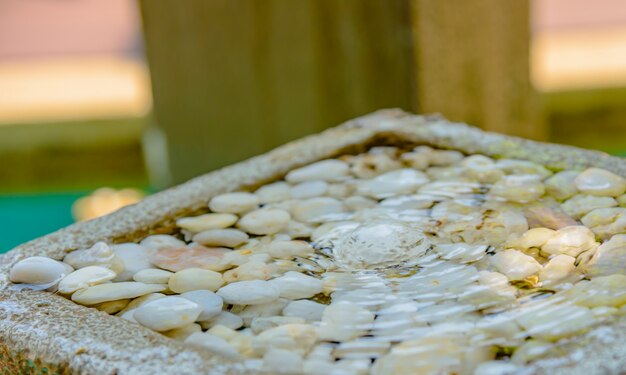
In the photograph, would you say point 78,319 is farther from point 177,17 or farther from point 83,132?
point 83,132

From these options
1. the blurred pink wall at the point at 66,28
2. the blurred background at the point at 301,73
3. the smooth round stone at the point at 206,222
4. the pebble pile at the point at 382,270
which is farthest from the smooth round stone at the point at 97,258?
the blurred pink wall at the point at 66,28

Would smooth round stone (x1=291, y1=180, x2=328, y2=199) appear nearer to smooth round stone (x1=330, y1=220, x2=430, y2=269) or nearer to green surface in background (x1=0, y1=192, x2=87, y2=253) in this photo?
smooth round stone (x1=330, y1=220, x2=430, y2=269)

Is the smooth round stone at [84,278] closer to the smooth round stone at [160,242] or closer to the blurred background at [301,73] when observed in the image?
the smooth round stone at [160,242]

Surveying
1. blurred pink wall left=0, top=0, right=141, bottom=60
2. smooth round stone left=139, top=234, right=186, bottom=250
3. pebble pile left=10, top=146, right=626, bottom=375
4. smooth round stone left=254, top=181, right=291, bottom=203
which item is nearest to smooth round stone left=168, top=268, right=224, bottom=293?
pebble pile left=10, top=146, right=626, bottom=375

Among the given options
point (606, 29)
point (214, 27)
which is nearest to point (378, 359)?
point (214, 27)

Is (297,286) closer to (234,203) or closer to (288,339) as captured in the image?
(288,339)
